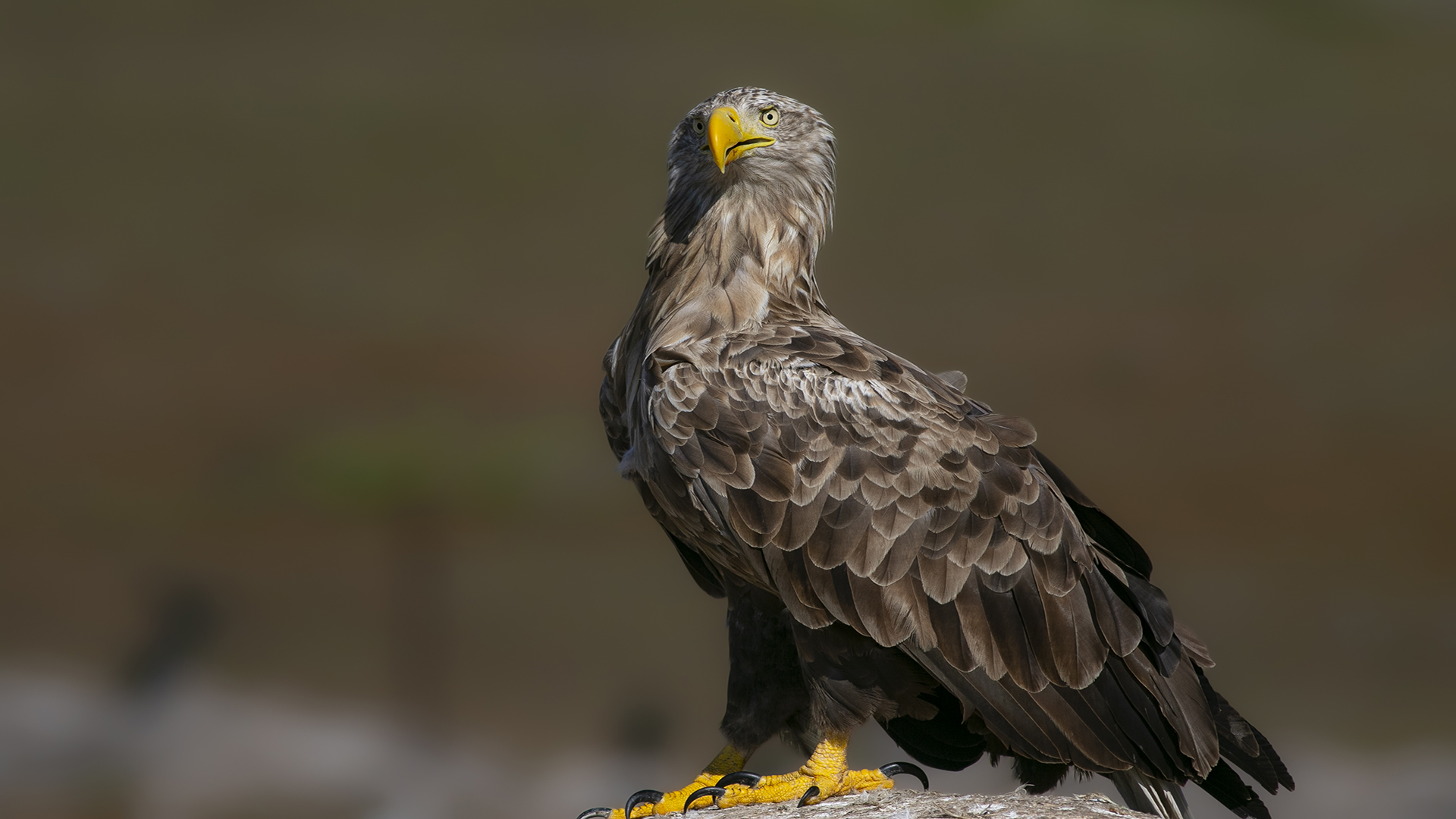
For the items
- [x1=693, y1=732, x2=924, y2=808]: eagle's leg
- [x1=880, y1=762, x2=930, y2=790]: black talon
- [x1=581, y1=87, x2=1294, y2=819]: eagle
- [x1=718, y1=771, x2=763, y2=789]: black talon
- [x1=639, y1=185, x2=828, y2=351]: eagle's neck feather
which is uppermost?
[x1=639, y1=185, x2=828, y2=351]: eagle's neck feather

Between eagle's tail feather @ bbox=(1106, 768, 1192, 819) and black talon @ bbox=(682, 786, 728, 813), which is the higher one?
black talon @ bbox=(682, 786, 728, 813)

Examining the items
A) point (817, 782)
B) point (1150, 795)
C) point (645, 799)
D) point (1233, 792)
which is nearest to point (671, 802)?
point (645, 799)

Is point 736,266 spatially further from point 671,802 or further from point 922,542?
point 671,802

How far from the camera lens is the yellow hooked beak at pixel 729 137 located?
11.4ft

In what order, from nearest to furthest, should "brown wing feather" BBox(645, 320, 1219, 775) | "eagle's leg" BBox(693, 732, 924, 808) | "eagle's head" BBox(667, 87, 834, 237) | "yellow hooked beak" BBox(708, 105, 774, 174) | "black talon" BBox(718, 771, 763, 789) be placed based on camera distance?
"brown wing feather" BBox(645, 320, 1219, 775) → "eagle's leg" BBox(693, 732, 924, 808) → "black talon" BBox(718, 771, 763, 789) → "yellow hooked beak" BBox(708, 105, 774, 174) → "eagle's head" BBox(667, 87, 834, 237)

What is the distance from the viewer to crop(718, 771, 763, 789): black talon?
3.30 metres

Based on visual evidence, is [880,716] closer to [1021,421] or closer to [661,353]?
[1021,421]

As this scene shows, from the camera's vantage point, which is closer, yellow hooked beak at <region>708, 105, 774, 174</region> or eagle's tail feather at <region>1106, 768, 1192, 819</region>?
eagle's tail feather at <region>1106, 768, 1192, 819</region>

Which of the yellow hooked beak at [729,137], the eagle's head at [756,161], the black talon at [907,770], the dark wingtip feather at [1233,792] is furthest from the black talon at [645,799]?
the yellow hooked beak at [729,137]

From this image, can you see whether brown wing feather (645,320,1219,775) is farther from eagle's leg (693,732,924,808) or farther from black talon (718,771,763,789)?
black talon (718,771,763,789)

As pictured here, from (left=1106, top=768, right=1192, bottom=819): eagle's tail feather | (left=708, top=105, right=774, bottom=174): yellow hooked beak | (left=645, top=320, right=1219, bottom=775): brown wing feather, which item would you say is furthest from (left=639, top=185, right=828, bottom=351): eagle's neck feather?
(left=1106, top=768, right=1192, bottom=819): eagle's tail feather

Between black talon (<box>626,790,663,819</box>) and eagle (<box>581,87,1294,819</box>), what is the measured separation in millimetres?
11

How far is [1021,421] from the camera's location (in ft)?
11.0

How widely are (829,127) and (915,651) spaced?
6.40ft
